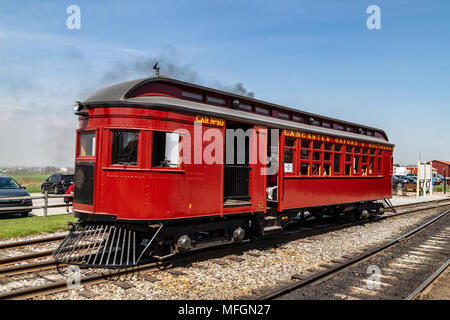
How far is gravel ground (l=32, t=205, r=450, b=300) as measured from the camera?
562 cm

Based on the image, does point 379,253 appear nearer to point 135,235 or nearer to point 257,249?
point 257,249

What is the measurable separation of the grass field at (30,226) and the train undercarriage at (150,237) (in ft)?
9.63

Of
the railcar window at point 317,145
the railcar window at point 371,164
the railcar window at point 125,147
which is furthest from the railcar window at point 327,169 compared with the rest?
the railcar window at point 125,147

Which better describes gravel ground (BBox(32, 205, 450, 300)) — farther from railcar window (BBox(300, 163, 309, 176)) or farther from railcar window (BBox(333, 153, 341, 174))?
railcar window (BBox(333, 153, 341, 174))

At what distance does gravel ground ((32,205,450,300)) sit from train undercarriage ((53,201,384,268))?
1.22 feet

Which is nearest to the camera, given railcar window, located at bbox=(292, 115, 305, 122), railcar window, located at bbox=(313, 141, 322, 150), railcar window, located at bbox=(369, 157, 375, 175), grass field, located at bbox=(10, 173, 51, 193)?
railcar window, located at bbox=(292, 115, 305, 122)

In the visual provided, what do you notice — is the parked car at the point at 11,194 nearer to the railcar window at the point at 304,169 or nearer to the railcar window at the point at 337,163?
the railcar window at the point at 304,169

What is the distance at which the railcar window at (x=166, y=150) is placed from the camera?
6.71 m

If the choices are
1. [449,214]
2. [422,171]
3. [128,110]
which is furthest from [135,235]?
[422,171]

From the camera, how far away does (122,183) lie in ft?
21.3

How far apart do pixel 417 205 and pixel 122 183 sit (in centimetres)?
2075

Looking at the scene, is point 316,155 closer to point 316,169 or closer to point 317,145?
point 317,145

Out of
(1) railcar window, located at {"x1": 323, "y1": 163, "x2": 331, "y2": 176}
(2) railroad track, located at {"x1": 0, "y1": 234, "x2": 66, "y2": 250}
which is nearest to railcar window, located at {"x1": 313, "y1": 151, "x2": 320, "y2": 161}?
(1) railcar window, located at {"x1": 323, "y1": 163, "x2": 331, "y2": 176}
